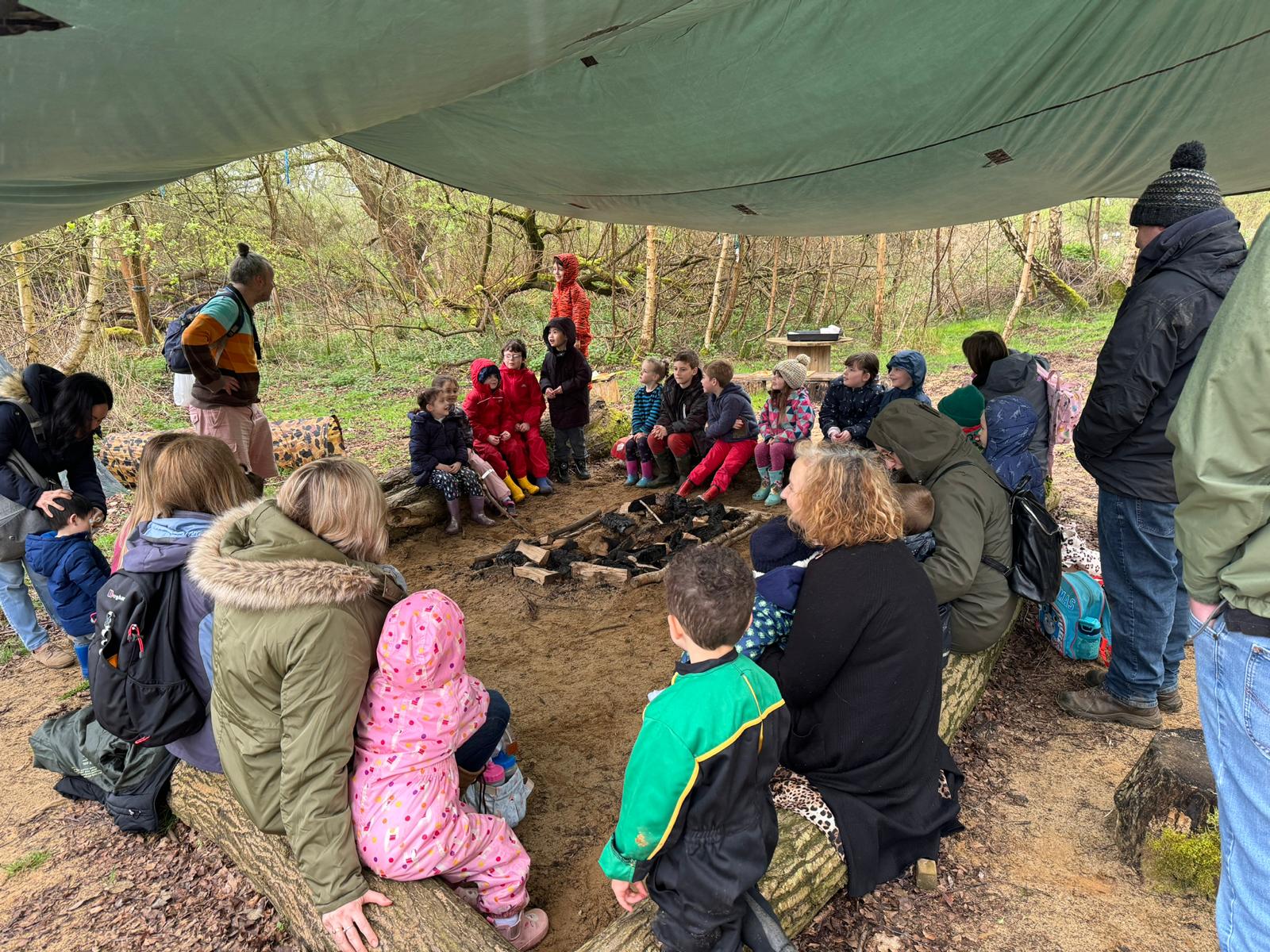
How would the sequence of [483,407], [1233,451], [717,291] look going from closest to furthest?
[1233,451] < [483,407] < [717,291]

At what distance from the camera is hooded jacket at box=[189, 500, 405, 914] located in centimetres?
191

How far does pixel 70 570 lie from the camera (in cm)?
379

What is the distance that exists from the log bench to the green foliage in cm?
76

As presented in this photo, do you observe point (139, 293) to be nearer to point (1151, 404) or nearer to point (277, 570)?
point (277, 570)

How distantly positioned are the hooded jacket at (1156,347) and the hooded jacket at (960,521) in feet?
1.71

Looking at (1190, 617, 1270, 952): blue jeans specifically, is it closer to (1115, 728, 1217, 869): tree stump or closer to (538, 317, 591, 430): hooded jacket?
(1115, 728, 1217, 869): tree stump

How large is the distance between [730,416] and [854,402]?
1145mm

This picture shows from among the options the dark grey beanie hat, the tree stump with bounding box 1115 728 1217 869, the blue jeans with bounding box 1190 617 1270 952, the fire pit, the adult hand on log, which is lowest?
the fire pit

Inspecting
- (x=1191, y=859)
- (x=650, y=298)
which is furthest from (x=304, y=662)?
(x=650, y=298)

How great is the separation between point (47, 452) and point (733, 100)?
164 inches

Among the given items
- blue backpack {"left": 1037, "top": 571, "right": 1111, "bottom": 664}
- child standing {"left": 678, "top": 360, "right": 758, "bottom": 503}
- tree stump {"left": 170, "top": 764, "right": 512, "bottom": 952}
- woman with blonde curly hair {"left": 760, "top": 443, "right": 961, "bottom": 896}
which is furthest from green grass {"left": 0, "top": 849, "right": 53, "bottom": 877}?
Result: child standing {"left": 678, "top": 360, "right": 758, "bottom": 503}

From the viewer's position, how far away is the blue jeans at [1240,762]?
1465mm

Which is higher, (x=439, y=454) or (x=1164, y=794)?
(x=439, y=454)

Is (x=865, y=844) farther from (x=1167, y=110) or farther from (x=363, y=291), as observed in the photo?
(x=363, y=291)
